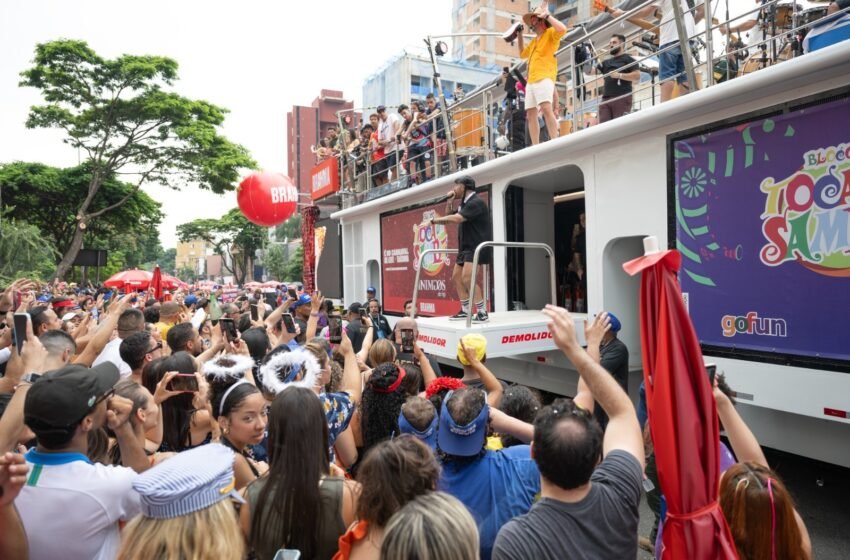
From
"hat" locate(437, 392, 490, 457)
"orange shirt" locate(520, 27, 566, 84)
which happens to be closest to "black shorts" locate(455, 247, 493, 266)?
"orange shirt" locate(520, 27, 566, 84)

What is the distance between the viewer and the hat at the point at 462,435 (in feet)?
7.83

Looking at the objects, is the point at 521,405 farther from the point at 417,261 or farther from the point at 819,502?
the point at 417,261

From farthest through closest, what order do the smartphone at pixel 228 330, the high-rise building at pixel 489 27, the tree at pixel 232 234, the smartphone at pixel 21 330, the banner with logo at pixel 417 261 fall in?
the tree at pixel 232 234 → the high-rise building at pixel 489 27 → the banner with logo at pixel 417 261 → the smartphone at pixel 228 330 → the smartphone at pixel 21 330

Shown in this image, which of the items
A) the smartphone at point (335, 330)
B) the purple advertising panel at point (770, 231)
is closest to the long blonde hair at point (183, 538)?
the smartphone at point (335, 330)

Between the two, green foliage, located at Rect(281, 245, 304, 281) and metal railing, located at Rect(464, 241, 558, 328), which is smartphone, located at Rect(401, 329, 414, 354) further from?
green foliage, located at Rect(281, 245, 304, 281)

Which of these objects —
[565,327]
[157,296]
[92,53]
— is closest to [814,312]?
[565,327]

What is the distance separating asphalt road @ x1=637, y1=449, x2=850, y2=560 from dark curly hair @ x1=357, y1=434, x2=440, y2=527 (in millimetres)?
2812

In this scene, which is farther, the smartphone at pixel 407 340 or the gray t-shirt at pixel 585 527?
the smartphone at pixel 407 340

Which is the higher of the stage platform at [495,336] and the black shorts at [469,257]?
the black shorts at [469,257]

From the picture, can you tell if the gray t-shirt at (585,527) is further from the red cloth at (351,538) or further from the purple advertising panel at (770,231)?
the purple advertising panel at (770,231)

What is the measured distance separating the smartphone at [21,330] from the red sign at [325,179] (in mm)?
12772

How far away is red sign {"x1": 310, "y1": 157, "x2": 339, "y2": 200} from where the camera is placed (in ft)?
51.2

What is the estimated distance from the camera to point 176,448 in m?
3.24

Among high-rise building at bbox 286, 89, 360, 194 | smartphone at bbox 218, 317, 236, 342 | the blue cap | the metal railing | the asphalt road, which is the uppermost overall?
high-rise building at bbox 286, 89, 360, 194
